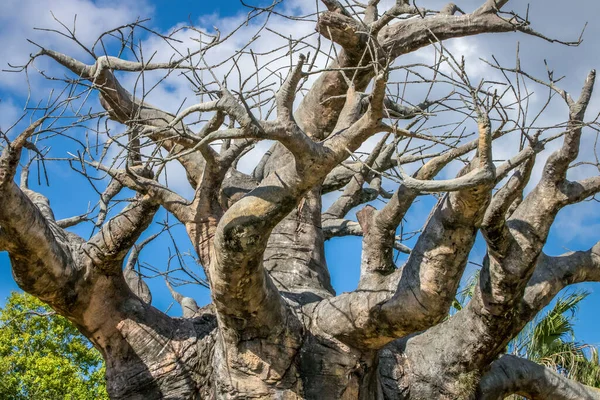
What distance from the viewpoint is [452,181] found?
11.6 ft

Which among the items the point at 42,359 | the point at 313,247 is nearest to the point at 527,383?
the point at 313,247

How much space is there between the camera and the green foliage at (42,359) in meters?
13.2

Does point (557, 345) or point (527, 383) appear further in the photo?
point (557, 345)

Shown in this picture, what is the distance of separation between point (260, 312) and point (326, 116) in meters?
2.20

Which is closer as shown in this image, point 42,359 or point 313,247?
point 313,247

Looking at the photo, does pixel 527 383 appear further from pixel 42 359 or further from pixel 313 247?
pixel 42 359

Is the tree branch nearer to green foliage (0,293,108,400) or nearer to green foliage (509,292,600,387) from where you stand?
green foliage (509,292,600,387)

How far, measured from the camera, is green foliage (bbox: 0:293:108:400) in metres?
13.2

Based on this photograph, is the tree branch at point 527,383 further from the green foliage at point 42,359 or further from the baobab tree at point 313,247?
the green foliage at point 42,359

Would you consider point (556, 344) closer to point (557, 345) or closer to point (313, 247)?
point (557, 345)

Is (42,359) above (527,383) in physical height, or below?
above

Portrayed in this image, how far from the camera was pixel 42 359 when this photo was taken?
43.5ft

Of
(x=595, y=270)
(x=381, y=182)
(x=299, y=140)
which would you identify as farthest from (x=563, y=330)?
(x=299, y=140)

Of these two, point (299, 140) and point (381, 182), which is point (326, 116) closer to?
point (381, 182)
